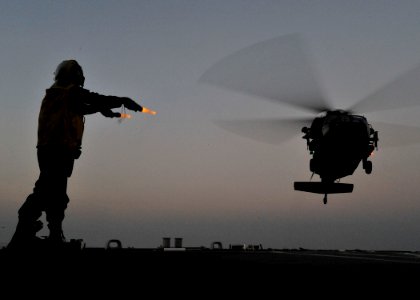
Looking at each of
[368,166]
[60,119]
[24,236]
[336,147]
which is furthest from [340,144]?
[24,236]

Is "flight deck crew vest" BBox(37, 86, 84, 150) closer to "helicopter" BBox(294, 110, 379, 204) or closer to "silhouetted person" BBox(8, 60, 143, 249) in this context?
"silhouetted person" BBox(8, 60, 143, 249)

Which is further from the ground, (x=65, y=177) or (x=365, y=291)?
(x=65, y=177)

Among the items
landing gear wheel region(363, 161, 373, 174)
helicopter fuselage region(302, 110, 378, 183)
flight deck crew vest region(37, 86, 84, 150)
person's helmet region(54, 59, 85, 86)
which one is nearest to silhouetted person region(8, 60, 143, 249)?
flight deck crew vest region(37, 86, 84, 150)

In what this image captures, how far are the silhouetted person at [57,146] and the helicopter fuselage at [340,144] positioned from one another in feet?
50.5

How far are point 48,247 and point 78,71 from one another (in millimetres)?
2872

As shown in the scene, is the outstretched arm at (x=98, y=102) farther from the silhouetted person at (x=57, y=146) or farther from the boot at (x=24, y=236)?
the boot at (x=24, y=236)

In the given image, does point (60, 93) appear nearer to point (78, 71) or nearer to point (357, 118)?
point (78, 71)

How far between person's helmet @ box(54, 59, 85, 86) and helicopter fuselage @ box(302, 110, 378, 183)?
15.5 m

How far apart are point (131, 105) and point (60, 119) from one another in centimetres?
111

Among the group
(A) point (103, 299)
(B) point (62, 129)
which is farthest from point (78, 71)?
(A) point (103, 299)

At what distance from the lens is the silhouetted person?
25.6ft

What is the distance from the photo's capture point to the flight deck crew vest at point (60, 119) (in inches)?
310

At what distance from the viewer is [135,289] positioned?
150 inches

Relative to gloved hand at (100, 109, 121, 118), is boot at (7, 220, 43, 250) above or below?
below
